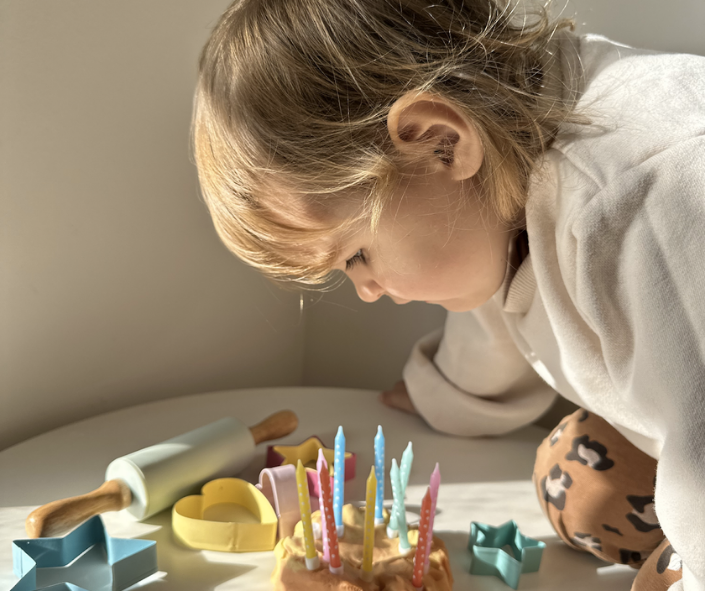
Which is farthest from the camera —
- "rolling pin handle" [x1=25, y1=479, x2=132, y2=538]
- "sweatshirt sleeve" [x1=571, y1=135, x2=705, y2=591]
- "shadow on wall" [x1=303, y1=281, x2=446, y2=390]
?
"shadow on wall" [x1=303, y1=281, x2=446, y2=390]

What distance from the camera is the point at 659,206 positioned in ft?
1.48

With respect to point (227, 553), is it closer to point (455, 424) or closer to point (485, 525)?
point (485, 525)

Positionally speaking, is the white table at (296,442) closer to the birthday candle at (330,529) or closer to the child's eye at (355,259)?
the birthday candle at (330,529)

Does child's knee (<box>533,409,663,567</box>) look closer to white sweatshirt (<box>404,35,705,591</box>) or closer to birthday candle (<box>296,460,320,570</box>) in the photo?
white sweatshirt (<box>404,35,705,591</box>)

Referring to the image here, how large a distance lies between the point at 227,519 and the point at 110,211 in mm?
364

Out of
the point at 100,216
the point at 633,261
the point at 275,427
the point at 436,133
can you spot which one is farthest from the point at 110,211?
the point at 633,261

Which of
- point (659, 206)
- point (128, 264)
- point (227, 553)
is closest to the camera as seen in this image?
point (659, 206)

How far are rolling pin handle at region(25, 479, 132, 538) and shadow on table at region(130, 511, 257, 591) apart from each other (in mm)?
39

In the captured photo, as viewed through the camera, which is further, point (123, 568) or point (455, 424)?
point (455, 424)

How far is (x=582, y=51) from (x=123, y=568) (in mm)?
574

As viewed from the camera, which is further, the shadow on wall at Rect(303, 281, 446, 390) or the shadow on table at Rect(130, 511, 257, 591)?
the shadow on wall at Rect(303, 281, 446, 390)

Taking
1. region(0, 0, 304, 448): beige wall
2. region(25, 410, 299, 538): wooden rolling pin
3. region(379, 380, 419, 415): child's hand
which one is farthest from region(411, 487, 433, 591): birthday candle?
region(0, 0, 304, 448): beige wall

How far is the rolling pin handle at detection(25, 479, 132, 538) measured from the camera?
54cm

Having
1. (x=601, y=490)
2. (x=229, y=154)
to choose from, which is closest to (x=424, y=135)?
(x=229, y=154)
